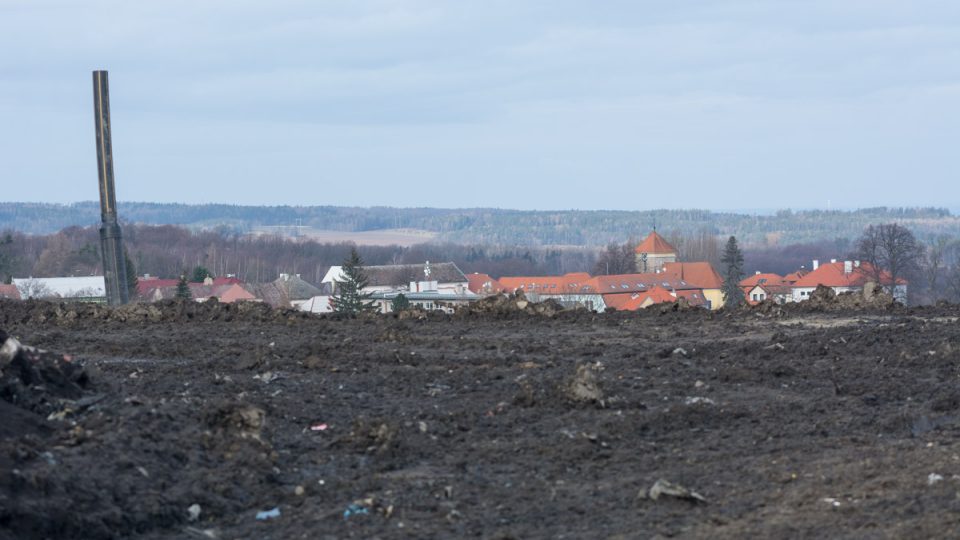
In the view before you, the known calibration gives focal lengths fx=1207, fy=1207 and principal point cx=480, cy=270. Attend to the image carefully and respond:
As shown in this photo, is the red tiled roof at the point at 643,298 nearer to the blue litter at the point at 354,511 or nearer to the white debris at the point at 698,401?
Result: the white debris at the point at 698,401

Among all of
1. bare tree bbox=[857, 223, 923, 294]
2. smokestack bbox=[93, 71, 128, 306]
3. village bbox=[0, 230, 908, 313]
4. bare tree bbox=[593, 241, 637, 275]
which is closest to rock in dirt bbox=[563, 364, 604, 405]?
smokestack bbox=[93, 71, 128, 306]

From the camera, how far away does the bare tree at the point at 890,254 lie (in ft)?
151

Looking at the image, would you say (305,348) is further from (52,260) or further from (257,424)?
(52,260)

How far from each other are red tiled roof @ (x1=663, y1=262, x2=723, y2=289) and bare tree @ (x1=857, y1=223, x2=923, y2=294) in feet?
158

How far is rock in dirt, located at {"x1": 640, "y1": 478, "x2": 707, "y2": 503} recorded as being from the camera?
679 centimetres

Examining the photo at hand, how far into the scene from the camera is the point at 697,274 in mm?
101625

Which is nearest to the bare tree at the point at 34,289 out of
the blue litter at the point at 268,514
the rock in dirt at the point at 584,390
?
the rock in dirt at the point at 584,390

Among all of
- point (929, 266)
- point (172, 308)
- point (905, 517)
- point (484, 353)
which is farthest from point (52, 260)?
point (905, 517)

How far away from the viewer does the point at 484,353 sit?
41.9ft

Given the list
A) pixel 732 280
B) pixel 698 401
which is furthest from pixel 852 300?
pixel 732 280

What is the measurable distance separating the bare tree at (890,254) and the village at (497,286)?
1.49 ft

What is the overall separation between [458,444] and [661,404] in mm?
2049

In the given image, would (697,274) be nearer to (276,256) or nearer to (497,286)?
(497,286)

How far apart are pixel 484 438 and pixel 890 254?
40830 millimetres
